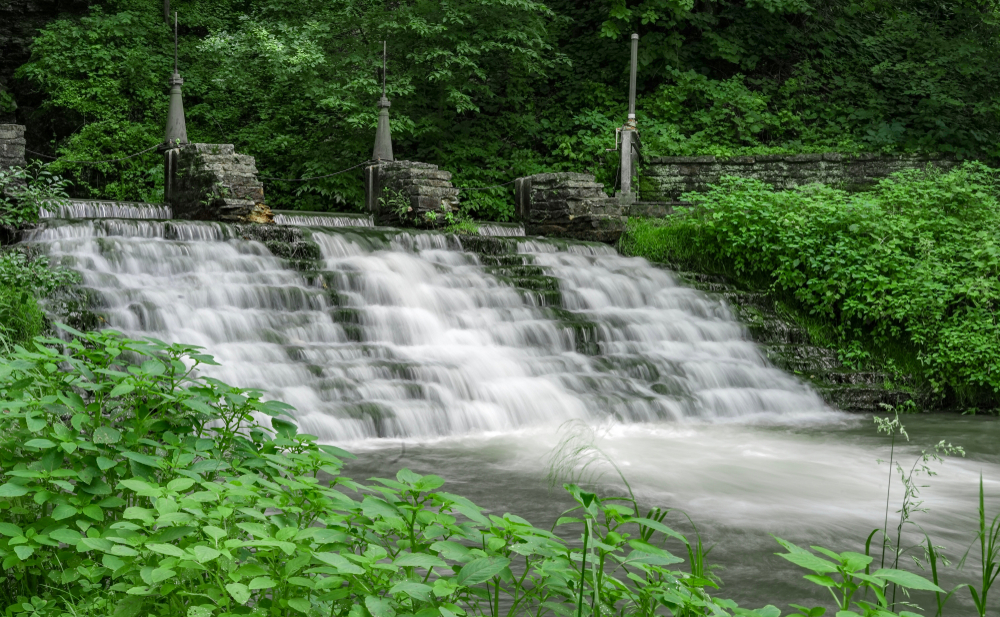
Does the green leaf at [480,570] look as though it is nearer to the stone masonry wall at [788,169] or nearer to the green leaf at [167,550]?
the green leaf at [167,550]

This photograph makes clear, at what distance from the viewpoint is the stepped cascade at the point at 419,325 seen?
24.3ft

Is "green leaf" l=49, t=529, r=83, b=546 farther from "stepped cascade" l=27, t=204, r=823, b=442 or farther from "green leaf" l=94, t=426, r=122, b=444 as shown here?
"stepped cascade" l=27, t=204, r=823, b=442

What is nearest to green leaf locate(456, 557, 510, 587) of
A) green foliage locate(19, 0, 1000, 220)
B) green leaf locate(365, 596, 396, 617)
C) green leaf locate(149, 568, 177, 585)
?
green leaf locate(365, 596, 396, 617)

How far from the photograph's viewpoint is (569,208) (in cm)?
1325

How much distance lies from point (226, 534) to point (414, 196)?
11122 millimetres

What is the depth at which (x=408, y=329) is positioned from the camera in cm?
873

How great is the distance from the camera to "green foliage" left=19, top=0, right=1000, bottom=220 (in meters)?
18.1

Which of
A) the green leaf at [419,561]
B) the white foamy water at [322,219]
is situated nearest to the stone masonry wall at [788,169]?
the white foamy water at [322,219]

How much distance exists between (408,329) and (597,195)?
5503mm

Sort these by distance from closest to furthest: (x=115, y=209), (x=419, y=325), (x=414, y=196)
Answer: (x=419, y=325), (x=414, y=196), (x=115, y=209)

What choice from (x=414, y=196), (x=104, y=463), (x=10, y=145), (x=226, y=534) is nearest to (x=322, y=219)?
(x=414, y=196)

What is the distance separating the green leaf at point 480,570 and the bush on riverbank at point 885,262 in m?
8.42

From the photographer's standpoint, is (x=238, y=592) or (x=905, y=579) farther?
(x=238, y=592)

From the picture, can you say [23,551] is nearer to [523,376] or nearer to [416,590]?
[416,590]
